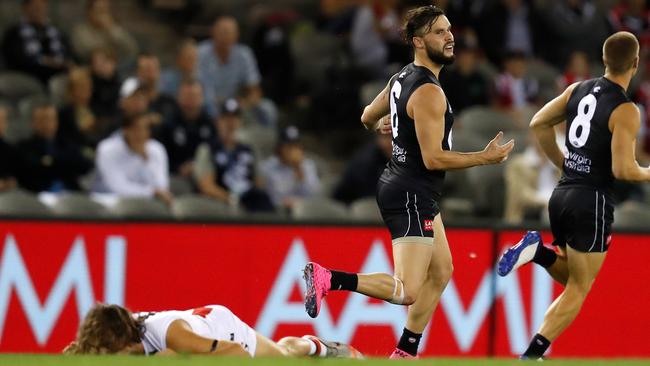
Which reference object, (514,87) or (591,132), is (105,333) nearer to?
(591,132)

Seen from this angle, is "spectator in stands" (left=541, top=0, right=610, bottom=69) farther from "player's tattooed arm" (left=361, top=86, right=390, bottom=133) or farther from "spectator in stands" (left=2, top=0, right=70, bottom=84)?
"player's tattooed arm" (left=361, top=86, right=390, bottom=133)

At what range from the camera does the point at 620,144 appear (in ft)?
31.5

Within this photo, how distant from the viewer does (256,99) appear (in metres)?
16.0

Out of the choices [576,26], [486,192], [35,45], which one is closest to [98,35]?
[35,45]

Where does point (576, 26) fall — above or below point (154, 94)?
above

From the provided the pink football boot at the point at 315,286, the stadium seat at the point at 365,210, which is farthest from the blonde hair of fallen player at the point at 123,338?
the stadium seat at the point at 365,210

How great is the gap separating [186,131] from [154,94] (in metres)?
0.56

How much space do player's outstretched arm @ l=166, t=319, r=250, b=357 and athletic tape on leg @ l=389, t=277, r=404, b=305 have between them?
1.09m

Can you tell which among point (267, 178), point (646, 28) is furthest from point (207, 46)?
point (646, 28)

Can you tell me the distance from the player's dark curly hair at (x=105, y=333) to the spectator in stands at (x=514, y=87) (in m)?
8.31

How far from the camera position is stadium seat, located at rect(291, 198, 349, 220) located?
45.8 feet

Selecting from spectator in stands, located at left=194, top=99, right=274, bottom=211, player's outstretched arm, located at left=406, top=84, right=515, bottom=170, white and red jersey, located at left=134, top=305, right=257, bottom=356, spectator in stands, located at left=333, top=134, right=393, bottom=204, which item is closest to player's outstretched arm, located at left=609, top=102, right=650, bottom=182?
player's outstretched arm, located at left=406, top=84, right=515, bottom=170

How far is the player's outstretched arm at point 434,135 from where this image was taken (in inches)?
372

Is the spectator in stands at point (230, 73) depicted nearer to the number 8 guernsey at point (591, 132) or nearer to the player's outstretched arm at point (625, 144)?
the number 8 guernsey at point (591, 132)
